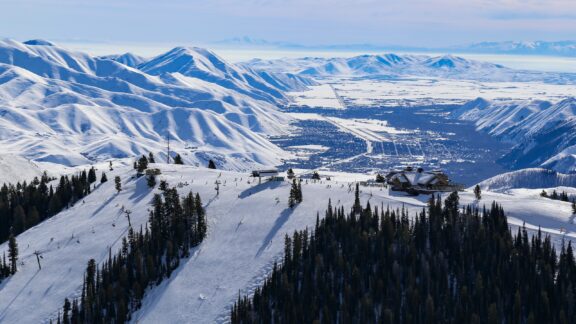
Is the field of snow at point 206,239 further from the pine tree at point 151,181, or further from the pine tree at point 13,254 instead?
the pine tree at point 151,181

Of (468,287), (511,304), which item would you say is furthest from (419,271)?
(511,304)

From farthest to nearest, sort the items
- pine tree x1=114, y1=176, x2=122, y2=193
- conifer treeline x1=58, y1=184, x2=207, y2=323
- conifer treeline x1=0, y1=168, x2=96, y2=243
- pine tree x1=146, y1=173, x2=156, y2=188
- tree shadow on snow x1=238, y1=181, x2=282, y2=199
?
pine tree x1=114, y1=176, x2=122, y2=193
conifer treeline x1=0, y1=168, x2=96, y2=243
pine tree x1=146, y1=173, x2=156, y2=188
tree shadow on snow x1=238, y1=181, x2=282, y2=199
conifer treeline x1=58, y1=184, x2=207, y2=323

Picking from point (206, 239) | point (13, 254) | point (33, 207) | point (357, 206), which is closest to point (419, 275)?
point (357, 206)

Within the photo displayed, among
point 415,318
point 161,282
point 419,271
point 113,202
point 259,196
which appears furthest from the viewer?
point 113,202

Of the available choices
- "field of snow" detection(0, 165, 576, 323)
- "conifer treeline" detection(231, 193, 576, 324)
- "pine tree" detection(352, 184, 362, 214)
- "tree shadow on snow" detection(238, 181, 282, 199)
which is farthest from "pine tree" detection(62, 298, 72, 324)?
"pine tree" detection(352, 184, 362, 214)

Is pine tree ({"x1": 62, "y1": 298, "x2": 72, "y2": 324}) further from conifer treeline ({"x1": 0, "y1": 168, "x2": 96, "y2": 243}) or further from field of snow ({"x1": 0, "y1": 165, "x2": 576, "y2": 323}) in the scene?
conifer treeline ({"x1": 0, "y1": 168, "x2": 96, "y2": 243})

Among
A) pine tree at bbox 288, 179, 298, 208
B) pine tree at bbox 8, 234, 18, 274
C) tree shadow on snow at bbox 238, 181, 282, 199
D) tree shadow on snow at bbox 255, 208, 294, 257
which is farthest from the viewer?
tree shadow on snow at bbox 238, 181, 282, 199

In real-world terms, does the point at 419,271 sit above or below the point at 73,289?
above

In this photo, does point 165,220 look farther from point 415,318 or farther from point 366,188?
point 415,318
